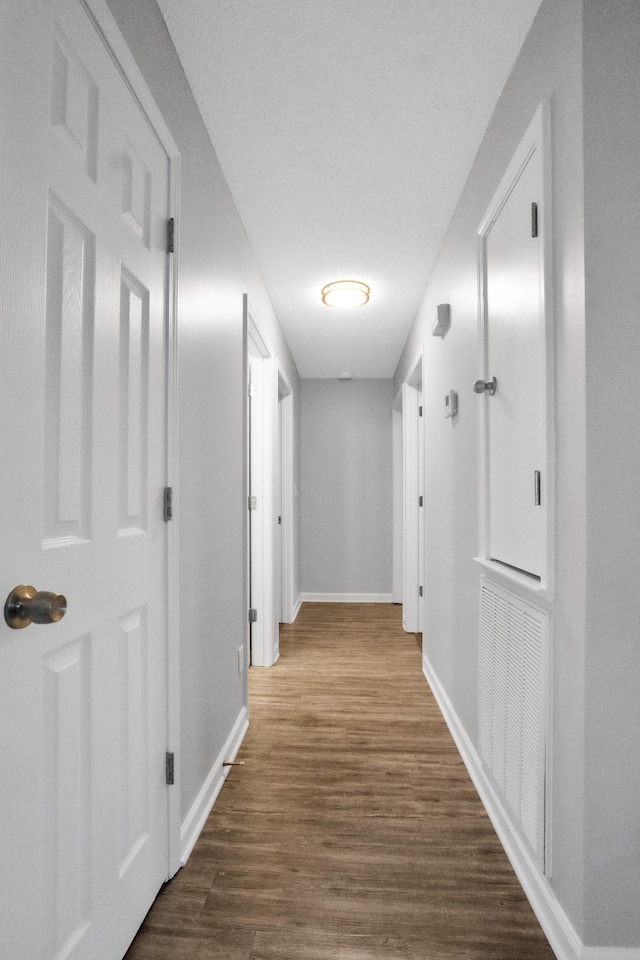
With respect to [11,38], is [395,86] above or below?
above

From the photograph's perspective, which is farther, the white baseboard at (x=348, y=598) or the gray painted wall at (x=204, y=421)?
the white baseboard at (x=348, y=598)

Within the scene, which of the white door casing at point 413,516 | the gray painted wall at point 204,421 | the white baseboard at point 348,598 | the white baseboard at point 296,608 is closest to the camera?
the gray painted wall at point 204,421

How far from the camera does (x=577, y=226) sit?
1227 mm

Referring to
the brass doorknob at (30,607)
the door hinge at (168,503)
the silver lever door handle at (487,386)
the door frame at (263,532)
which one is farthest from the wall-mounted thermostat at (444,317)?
the brass doorknob at (30,607)

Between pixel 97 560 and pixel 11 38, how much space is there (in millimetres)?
891

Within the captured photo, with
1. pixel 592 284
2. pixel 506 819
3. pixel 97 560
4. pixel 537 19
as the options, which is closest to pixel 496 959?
pixel 506 819

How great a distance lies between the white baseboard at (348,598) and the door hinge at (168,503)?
4430 mm

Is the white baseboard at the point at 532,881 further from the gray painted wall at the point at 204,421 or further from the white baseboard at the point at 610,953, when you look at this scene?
the gray painted wall at the point at 204,421

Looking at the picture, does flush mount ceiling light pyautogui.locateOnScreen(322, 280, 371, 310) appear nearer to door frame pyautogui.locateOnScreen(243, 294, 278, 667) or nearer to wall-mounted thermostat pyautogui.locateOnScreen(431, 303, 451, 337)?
door frame pyautogui.locateOnScreen(243, 294, 278, 667)

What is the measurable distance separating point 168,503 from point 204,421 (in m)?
0.47

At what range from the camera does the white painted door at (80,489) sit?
2.84ft

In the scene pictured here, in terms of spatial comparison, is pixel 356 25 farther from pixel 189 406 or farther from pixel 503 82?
pixel 189 406

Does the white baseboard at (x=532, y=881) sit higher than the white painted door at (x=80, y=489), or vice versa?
the white painted door at (x=80, y=489)

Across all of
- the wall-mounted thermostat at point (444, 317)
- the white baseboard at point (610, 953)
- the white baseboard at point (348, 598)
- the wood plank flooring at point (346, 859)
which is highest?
the wall-mounted thermostat at point (444, 317)
